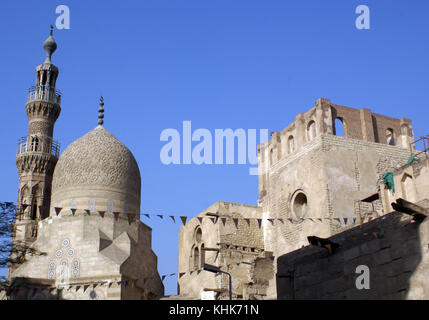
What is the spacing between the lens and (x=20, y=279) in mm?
23688

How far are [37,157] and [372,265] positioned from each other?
23.6 metres

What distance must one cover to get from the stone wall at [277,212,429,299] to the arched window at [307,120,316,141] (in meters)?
11.4

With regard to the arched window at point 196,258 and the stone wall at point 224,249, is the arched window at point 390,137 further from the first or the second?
the arched window at point 196,258

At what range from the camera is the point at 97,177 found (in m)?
27.2

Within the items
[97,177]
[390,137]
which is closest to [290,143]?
[390,137]

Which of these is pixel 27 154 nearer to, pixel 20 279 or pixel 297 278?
pixel 20 279

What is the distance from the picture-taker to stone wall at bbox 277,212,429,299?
1191 centimetres

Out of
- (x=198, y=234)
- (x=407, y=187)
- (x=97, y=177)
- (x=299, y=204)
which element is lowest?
(x=407, y=187)

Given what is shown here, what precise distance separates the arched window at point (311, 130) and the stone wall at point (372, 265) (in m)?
11.4

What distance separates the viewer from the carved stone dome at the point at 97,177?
26.8 metres

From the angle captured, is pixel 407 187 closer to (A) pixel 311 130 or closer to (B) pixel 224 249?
(A) pixel 311 130
